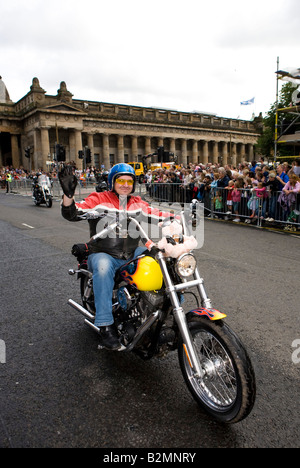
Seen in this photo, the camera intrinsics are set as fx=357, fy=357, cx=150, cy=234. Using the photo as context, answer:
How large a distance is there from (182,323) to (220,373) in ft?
1.49

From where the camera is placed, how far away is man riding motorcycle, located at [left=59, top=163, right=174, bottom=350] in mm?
3035

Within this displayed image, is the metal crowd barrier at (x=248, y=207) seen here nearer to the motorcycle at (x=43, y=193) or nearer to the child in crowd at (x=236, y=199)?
the child in crowd at (x=236, y=199)

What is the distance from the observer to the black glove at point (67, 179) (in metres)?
2.89

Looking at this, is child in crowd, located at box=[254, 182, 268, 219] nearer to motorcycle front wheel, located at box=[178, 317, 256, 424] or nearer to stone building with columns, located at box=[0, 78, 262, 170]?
motorcycle front wheel, located at box=[178, 317, 256, 424]

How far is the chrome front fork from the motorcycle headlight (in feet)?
0.33

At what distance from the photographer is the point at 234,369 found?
226 centimetres

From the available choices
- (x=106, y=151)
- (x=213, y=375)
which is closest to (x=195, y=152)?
(x=106, y=151)

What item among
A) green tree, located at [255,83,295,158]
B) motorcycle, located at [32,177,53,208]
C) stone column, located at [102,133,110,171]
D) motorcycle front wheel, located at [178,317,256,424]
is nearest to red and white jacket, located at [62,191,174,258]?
motorcycle front wheel, located at [178,317,256,424]

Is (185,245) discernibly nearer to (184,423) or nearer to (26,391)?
(184,423)

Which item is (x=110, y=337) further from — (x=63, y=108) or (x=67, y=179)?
(x=63, y=108)

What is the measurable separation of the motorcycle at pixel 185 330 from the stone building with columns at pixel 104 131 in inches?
1992

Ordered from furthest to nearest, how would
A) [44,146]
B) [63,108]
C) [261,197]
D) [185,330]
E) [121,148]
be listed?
[121,148], [63,108], [44,146], [261,197], [185,330]

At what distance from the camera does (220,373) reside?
8.18 ft

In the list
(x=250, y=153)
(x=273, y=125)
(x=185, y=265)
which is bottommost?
(x=185, y=265)
